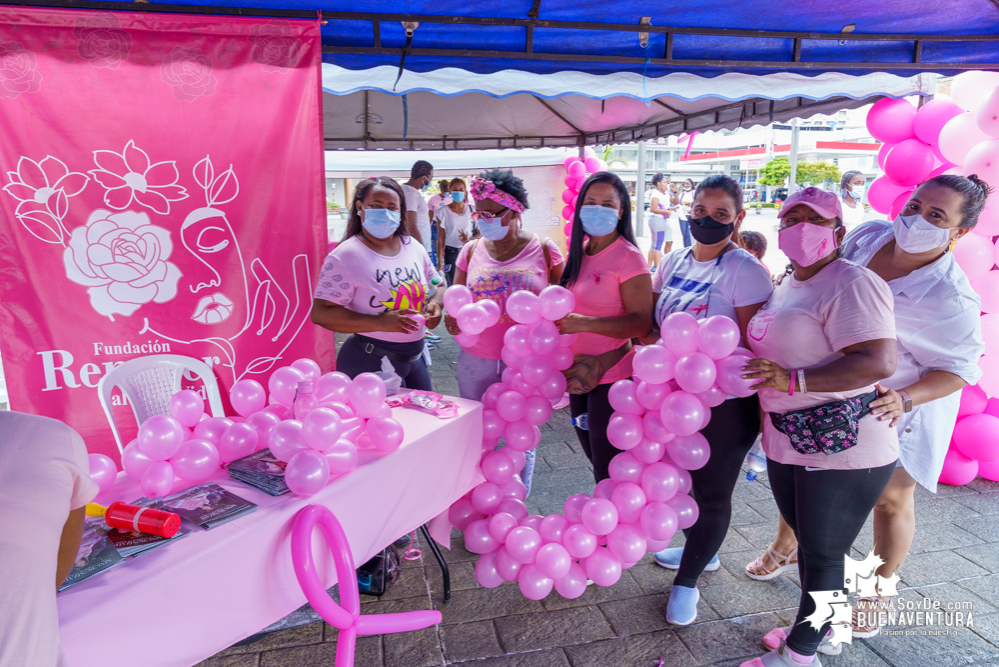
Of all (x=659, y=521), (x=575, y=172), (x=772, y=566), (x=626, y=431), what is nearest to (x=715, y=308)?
(x=626, y=431)

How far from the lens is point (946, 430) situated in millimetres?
2135

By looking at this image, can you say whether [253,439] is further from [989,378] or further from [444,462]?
[989,378]

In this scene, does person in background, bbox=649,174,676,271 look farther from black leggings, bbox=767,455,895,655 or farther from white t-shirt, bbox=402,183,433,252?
black leggings, bbox=767,455,895,655

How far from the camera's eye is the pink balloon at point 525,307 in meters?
2.17

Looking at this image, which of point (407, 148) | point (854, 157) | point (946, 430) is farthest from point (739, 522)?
point (854, 157)

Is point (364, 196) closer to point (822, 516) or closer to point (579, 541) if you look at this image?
point (579, 541)

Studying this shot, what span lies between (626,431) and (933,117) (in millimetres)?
2883

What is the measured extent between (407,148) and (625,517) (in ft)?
24.8

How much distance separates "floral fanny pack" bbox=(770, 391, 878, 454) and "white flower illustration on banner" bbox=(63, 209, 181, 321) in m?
2.62

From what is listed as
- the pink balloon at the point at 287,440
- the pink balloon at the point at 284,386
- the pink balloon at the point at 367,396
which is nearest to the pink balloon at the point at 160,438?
the pink balloon at the point at 287,440

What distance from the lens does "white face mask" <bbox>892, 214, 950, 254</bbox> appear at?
76.5 inches

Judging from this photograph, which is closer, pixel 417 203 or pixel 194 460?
pixel 194 460

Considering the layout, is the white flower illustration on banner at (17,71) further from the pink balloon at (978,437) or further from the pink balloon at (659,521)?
the pink balloon at (978,437)

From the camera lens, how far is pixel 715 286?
205 cm
